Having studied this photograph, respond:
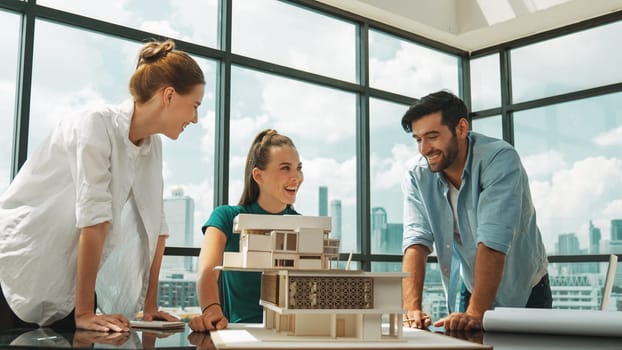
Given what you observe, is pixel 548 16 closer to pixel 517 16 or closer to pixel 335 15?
pixel 517 16

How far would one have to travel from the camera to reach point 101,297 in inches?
68.4

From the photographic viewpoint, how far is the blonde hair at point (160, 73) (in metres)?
1.63

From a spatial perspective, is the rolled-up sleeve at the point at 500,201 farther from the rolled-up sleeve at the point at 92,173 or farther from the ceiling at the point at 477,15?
the ceiling at the point at 477,15

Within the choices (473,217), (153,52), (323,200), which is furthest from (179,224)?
(153,52)

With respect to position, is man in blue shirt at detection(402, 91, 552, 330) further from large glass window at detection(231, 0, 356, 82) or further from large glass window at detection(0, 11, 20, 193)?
large glass window at detection(231, 0, 356, 82)

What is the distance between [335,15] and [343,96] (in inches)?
23.2

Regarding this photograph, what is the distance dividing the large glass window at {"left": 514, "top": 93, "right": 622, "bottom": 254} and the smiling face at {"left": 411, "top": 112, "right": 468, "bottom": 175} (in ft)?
9.88

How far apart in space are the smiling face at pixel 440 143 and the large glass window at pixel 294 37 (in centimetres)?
221

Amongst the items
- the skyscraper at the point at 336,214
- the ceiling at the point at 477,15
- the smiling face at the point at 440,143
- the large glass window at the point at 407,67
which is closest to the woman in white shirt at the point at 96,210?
the smiling face at the point at 440,143

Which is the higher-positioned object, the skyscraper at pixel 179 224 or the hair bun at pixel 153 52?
the hair bun at pixel 153 52

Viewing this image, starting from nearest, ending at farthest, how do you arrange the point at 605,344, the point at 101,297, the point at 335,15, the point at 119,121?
the point at 605,344 → the point at 119,121 → the point at 101,297 → the point at 335,15

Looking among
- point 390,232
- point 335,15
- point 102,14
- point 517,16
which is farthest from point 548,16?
point 102,14

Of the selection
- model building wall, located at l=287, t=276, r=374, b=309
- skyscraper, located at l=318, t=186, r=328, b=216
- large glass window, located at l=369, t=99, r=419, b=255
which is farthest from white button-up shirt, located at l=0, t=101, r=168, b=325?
large glass window, located at l=369, t=99, r=419, b=255

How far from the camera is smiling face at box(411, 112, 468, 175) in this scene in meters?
2.17
